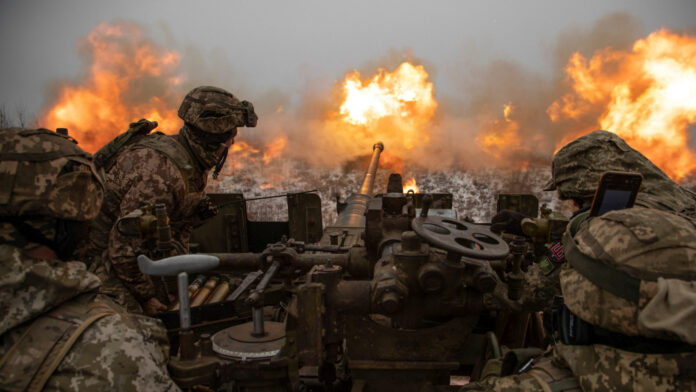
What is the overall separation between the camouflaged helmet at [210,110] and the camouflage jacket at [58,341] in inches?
→ 127

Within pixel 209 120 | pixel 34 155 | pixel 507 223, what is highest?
pixel 209 120

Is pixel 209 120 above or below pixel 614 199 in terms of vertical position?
above

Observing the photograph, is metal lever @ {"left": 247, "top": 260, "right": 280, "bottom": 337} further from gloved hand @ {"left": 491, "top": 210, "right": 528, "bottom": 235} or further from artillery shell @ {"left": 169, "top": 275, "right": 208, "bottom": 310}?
artillery shell @ {"left": 169, "top": 275, "right": 208, "bottom": 310}

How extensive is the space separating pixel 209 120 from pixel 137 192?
1.24 metres

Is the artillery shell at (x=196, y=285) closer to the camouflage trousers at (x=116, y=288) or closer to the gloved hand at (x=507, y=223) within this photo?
the camouflage trousers at (x=116, y=288)

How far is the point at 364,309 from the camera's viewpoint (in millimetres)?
2443

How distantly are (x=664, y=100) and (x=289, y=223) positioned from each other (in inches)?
497

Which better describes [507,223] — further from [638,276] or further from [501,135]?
[501,135]

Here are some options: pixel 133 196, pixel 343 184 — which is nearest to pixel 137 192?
pixel 133 196

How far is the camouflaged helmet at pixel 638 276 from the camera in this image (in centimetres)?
166

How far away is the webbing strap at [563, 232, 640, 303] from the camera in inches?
70.8

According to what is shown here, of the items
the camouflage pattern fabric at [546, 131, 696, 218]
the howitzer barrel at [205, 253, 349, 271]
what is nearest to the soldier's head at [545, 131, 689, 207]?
the camouflage pattern fabric at [546, 131, 696, 218]

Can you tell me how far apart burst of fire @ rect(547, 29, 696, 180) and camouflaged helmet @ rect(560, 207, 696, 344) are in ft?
47.3

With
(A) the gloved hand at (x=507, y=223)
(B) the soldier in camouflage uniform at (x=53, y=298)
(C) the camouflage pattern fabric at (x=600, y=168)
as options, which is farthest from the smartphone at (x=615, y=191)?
(B) the soldier in camouflage uniform at (x=53, y=298)
